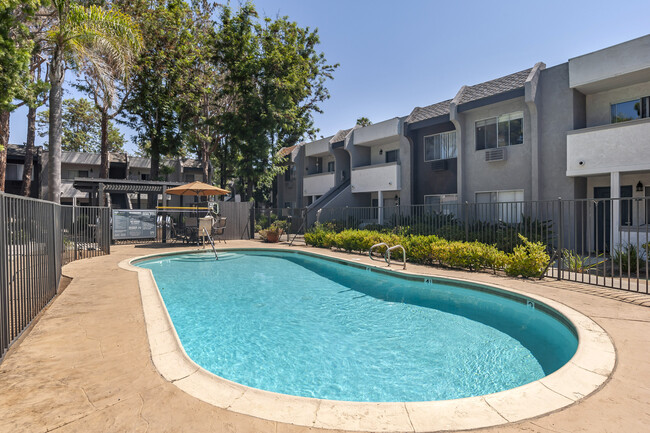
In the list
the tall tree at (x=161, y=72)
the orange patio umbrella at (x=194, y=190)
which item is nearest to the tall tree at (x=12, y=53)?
the orange patio umbrella at (x=194, y=190)

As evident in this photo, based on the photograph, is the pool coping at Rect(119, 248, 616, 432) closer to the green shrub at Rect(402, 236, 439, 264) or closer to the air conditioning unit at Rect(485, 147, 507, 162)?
the green shrub at Rect(402, 236, 439, 264)

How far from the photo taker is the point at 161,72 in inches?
823

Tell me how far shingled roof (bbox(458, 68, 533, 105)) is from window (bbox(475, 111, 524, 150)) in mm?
1117

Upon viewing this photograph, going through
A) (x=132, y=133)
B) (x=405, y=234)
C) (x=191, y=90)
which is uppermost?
(x=191, y=90)

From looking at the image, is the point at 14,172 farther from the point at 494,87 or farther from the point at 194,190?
the point at 494,87

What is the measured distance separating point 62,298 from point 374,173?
646 inches

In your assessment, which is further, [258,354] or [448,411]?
[258,354]

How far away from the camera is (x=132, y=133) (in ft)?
74.8

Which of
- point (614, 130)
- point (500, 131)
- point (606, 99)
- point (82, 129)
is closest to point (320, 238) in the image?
point (500, 131)

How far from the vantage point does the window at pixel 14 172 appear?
81.4ft

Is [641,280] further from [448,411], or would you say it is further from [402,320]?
[448,411]

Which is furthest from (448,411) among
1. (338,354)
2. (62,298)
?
(62,298)

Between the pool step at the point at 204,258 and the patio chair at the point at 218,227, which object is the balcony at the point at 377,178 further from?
the pool step at the point at 204,258

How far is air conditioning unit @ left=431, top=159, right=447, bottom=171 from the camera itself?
1673 cm
